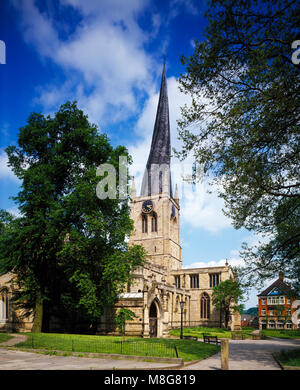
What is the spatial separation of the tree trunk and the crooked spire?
5181 cm

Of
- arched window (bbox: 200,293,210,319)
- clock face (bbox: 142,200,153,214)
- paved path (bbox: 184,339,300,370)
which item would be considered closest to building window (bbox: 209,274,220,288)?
arched window (bbox: 200,293,210,319)

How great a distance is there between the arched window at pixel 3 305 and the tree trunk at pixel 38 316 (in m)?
7.57

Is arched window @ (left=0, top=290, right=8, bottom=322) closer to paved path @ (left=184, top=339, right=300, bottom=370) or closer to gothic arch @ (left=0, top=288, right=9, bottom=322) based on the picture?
gothic arch @ (left=0, top=288, right=9, bottom=322)

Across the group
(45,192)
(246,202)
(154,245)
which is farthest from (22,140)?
(154,245)

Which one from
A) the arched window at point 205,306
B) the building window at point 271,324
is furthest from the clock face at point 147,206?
the building window at point 271,324

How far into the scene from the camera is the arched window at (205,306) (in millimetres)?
60972

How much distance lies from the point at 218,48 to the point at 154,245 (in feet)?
197

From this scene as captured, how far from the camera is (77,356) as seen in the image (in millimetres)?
14141

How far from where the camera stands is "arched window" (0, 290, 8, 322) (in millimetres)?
29069

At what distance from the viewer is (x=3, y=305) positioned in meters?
29.4

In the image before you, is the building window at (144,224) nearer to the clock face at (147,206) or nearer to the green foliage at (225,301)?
the clock face at (147,206)
